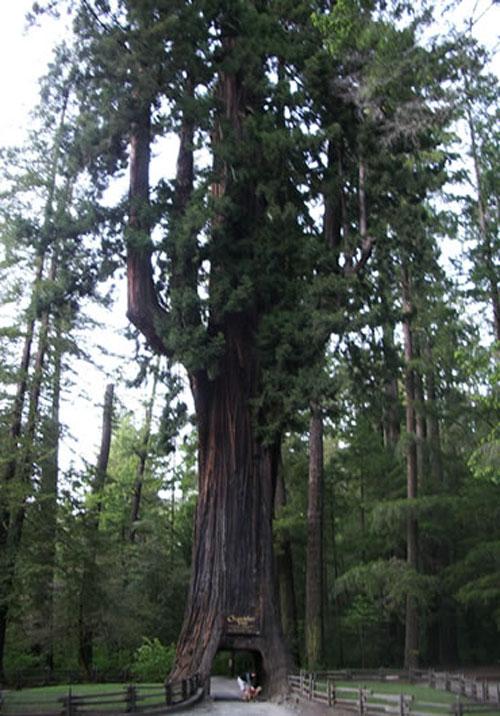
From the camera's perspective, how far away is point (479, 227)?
70.9 feet

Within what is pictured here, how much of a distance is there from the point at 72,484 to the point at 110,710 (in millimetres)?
9704

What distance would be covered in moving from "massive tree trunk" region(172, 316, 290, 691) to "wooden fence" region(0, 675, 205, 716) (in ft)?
2.91

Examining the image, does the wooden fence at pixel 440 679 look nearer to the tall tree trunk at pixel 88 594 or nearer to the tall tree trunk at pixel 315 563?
the tall tree trunk at pixel 315 563

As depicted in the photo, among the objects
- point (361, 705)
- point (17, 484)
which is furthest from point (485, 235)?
point (17, 484)

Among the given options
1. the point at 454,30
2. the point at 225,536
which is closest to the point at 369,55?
the point at 454,30

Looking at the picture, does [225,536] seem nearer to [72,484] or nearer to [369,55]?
[72,484]

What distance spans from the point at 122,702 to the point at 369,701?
461cm

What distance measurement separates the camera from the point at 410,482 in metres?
23.6

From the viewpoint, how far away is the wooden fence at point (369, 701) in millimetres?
11102

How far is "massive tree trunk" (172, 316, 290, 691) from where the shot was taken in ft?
54.4

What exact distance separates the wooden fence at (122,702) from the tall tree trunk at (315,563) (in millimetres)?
6146

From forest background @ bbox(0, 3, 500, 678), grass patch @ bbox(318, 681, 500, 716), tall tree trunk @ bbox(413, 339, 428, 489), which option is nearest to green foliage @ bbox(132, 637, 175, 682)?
forest background @ bbox(0, 3, 500, 678)

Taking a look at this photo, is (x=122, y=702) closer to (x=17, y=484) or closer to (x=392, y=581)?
(x=17, y=484)

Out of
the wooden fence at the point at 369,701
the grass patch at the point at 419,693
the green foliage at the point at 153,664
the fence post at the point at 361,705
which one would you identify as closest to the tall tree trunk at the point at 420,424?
the grass patch at the point at 419,693
